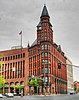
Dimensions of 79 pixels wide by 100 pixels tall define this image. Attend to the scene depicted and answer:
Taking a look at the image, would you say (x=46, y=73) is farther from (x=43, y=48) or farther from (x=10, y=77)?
(x=10, y=77)

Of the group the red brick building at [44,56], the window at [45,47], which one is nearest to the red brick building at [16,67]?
the red brick building at [44,56]

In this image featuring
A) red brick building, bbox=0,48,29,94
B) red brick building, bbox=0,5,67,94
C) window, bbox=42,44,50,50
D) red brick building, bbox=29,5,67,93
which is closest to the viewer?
red brick building, bbox=29,5,67,93

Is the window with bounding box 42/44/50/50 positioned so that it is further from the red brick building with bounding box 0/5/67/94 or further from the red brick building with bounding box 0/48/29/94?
the red brick building with bounding box 0/48/29/94

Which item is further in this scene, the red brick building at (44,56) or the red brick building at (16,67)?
the red brick building at (16,67)

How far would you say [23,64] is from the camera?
140 metres

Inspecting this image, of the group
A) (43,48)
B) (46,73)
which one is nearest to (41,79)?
(46,73)

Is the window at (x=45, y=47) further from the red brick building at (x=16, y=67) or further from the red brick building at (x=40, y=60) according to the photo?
the red brick building at (x=16, y=67)

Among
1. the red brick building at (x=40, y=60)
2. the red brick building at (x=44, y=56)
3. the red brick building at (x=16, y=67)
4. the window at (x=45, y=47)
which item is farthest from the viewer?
the red brick building at (x=16, y=67)

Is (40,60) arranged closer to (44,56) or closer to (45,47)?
(44,56)

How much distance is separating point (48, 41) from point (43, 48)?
152 inches

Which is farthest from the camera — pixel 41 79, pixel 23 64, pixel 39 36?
pixel 23 64

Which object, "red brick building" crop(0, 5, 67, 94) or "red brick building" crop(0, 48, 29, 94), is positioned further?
"red brick building" crop(0, 48, 29, 94)

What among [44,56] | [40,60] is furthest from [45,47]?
[40,60]

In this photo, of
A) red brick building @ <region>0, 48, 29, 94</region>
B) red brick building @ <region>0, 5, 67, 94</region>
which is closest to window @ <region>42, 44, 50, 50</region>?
red brick building @ <region>0, 5, 67, 94</region>
